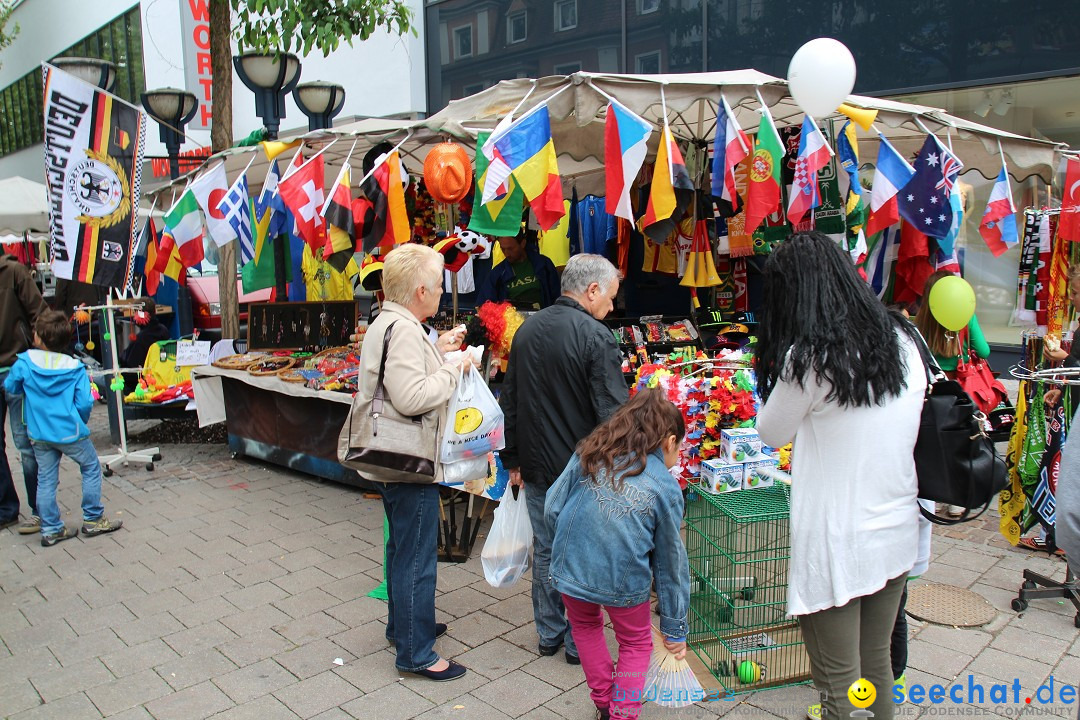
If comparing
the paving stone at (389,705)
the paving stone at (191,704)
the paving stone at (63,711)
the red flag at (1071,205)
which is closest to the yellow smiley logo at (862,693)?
the paving stone at (389,705)

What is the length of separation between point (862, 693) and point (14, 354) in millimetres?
6216

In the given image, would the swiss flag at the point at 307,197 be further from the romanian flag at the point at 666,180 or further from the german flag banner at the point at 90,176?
the romanian flag at the point at 666,180

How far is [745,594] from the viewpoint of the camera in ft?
11.3

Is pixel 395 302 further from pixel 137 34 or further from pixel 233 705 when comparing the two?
pixel 137 34

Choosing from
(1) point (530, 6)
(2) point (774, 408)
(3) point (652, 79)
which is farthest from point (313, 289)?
(1) point (530, 6)

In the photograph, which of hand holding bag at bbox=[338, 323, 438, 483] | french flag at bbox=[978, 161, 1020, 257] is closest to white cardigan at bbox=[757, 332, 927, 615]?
hand holding bag at bbox=[338, 323, 438, 483]

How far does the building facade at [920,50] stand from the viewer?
27.6 ft

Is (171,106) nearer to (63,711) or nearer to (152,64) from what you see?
(63,711)

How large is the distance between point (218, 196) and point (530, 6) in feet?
28.0

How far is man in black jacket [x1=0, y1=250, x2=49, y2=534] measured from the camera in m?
5.66

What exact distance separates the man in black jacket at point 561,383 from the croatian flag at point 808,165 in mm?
1637

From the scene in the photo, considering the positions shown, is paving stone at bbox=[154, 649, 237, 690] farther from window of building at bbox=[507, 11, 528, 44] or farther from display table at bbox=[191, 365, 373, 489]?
window of building at bbox=[507, 11, 528, 44]

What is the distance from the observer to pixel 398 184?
16.8 feet

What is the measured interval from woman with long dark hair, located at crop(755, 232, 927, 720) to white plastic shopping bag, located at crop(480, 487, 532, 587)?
1.53 metres
